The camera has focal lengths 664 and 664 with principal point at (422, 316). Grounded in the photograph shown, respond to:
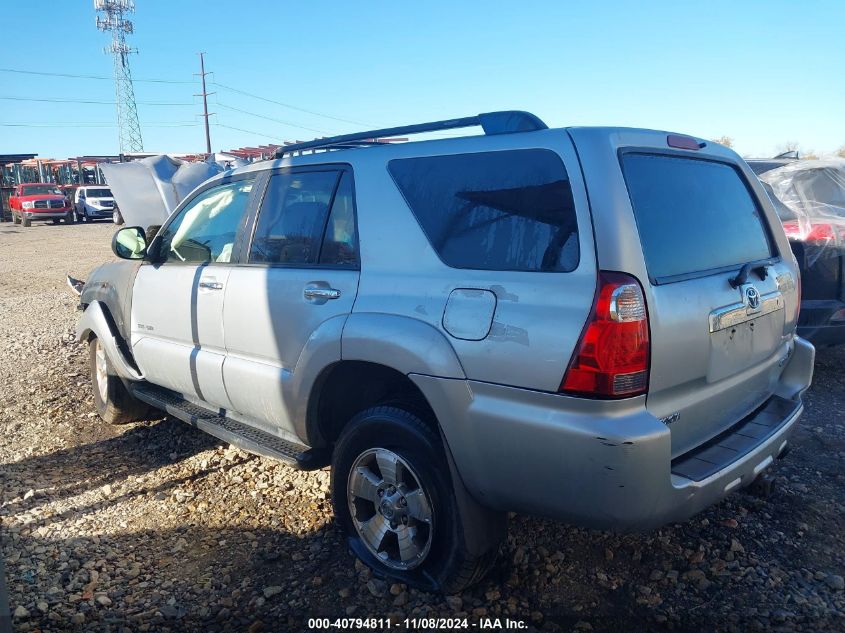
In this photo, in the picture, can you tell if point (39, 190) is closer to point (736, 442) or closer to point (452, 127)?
point (452, 127)

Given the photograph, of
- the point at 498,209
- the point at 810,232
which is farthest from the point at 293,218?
the point at 810,232

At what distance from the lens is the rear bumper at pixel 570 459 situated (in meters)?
2.24

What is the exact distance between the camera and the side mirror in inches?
175

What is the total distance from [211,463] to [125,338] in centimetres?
110

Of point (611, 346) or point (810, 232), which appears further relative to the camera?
point (810, 232)

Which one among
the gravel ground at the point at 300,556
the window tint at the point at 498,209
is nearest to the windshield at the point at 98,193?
the gravel ground at the point at 300,556

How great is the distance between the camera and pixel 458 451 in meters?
2.58

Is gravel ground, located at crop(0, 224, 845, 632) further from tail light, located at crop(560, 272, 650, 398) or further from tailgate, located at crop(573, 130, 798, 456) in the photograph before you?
tail light, located at crop(560, 272, 650, 398)

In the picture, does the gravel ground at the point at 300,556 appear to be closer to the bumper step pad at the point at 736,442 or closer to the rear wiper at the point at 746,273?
the bumper step pad at the point at 736,442

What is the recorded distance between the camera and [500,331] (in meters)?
2.42

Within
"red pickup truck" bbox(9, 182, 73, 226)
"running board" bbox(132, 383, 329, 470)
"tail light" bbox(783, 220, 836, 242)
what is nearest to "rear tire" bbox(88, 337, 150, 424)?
"running board" bbox(132, 383, 329, 470)

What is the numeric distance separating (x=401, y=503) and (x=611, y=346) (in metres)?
1.24

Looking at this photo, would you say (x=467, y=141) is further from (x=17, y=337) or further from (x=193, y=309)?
(x=17, y=337)

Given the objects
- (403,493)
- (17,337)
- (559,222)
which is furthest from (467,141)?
Result: (17,337)
